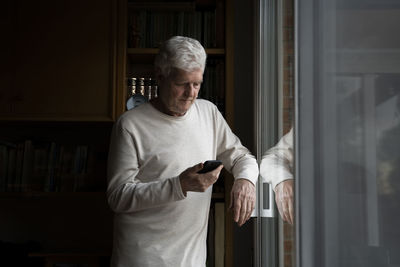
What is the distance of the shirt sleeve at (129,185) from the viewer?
1.70 meters

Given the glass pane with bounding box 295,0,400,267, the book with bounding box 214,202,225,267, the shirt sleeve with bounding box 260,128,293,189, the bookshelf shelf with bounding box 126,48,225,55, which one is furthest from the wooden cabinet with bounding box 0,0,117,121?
the glass pane with bounding box 295,0,400,267

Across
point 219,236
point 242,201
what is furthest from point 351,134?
point 219,236

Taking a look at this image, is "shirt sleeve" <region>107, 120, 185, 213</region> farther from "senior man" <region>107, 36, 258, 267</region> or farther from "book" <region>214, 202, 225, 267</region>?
"book" <region>214, 202, 225, 267</region>

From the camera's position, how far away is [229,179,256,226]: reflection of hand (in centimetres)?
178

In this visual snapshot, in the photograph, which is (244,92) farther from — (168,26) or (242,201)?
(242,201)

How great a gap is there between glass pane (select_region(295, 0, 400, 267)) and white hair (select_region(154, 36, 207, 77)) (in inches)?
36.5

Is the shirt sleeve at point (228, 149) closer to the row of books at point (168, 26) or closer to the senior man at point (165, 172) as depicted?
the senior man at point (165, 172)

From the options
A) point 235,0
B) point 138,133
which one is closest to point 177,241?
point 138,133

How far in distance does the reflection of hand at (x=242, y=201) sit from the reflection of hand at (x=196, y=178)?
18 cm

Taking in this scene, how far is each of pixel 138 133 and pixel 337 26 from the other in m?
1.35

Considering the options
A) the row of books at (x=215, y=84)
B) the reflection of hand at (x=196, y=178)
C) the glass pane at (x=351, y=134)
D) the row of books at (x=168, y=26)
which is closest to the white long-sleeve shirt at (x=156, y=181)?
the reflection of hand at (x=196, y=178)

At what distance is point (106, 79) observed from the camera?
2.61 m

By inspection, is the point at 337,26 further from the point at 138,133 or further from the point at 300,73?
the point at 138,133

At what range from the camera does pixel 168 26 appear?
2.74 metres
